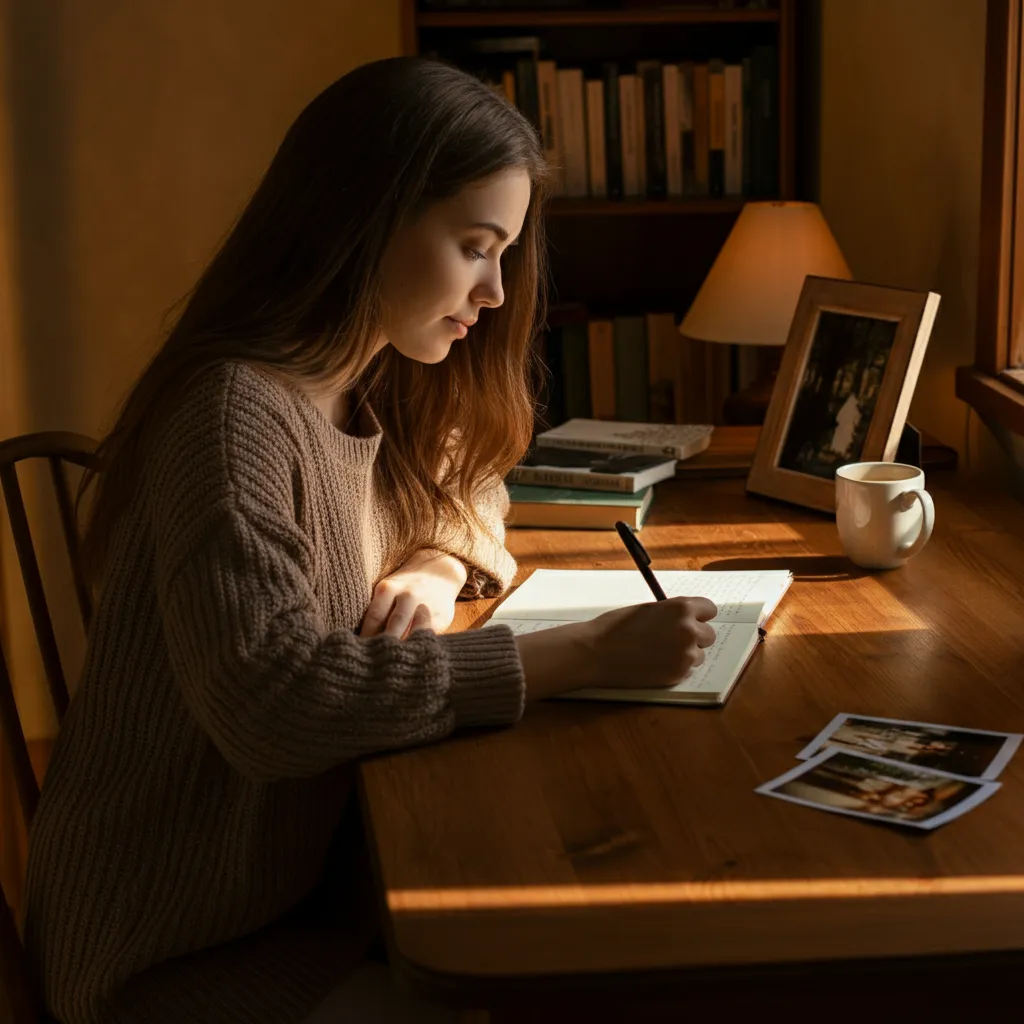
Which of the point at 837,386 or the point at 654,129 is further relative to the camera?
the point at 654,129

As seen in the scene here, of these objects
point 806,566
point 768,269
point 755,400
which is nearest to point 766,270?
point 768,269

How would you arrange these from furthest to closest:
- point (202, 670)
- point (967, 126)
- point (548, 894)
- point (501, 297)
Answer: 1. point (967, 126)
2. point (501, 297)
3. point (202, 670)
4. point (548, 894)

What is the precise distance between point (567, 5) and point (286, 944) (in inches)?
85.8

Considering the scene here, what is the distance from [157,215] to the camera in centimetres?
297

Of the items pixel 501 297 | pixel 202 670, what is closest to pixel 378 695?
pixel 202 670

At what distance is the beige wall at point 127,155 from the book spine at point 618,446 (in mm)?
1252

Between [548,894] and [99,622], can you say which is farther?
[99,622]

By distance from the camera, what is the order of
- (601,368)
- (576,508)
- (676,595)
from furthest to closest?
(601,368) < (576,508) < (676,595)

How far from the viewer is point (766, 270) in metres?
2.36

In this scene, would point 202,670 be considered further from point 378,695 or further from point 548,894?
point 548,894

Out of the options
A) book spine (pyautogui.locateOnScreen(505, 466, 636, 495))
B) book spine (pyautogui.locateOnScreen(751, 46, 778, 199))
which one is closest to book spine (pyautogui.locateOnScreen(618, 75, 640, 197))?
book spine (pyautogui.locateOnScreen(751, 46, 778, 199))

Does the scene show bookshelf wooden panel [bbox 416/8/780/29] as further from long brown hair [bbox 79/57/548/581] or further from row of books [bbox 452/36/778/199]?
long brown hair [bbox 79/57/548/581]

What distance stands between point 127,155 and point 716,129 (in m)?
1.21

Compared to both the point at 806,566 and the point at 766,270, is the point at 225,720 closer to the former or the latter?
the point at 806,566
